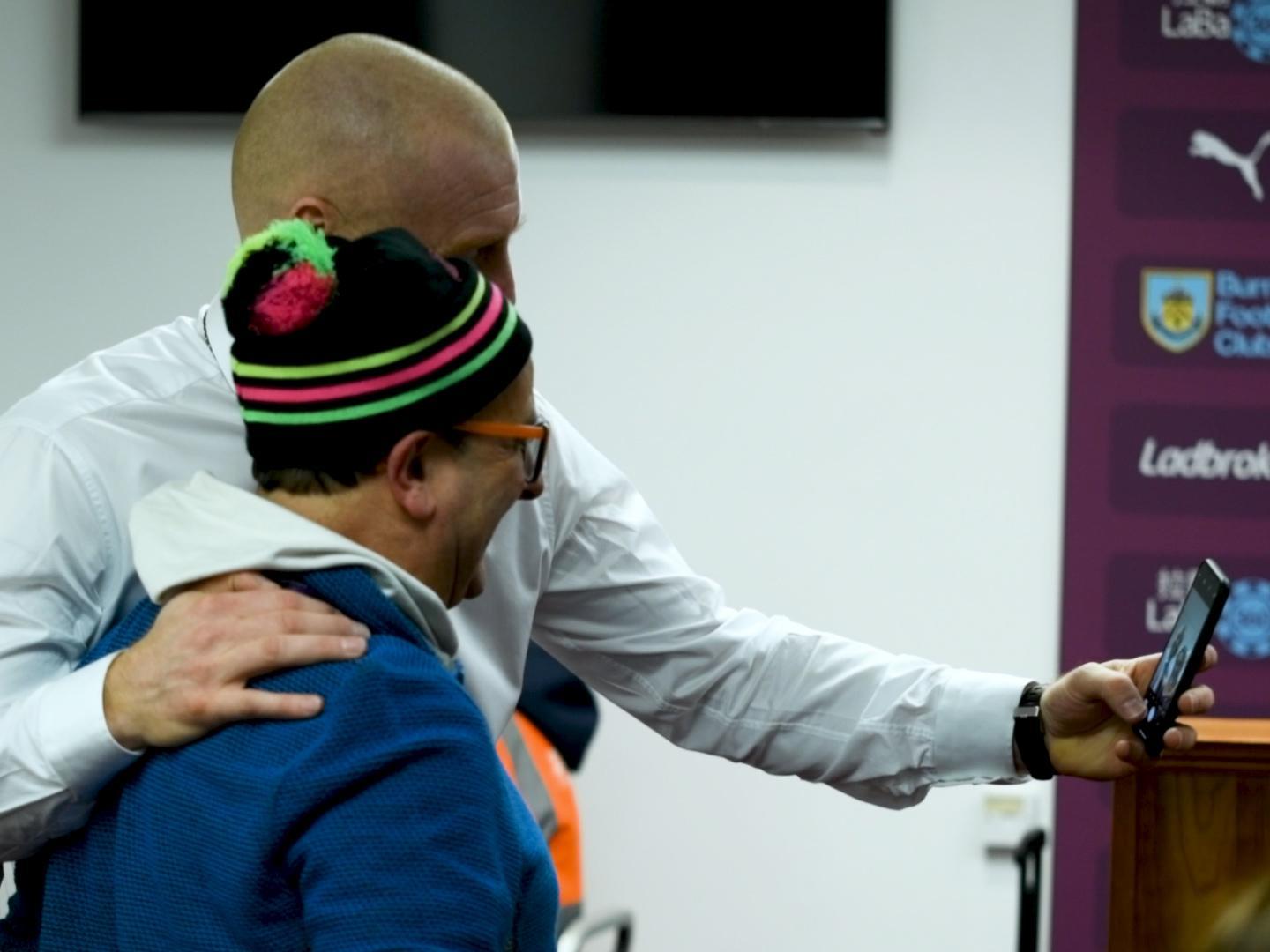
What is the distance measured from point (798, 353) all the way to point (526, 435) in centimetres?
220

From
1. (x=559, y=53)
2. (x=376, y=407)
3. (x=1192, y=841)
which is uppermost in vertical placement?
(x=559, y=53)

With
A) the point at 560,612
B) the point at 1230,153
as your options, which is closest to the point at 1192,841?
the point at 560,612

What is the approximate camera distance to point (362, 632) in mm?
1058

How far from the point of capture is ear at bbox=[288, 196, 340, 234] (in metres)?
1.52

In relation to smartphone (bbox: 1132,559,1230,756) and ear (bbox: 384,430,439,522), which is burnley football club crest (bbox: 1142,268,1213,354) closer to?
smartphone (bbox: 1132,559,1230,756)

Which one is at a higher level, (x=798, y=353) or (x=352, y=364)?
(x=352, y=364)

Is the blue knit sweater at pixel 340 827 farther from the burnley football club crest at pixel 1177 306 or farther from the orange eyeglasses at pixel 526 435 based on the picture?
the burnley football club crest at pixel 1177 306

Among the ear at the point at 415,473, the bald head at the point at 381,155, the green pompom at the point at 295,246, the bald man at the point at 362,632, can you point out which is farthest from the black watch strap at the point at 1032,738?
the green pompom at the point at 295,246

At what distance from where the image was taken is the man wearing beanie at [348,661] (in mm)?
979

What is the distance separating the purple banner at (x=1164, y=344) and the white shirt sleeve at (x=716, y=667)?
60.1 inches

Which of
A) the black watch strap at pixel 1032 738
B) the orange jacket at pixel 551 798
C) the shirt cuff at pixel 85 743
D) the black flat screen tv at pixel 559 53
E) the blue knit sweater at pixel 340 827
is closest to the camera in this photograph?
the blue knit sweater at pixel 340 827

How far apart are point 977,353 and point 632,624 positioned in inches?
63.2

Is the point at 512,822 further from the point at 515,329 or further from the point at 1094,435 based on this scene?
the point at 1094,435

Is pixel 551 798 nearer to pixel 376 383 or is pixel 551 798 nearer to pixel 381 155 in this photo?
pixel 381 155
